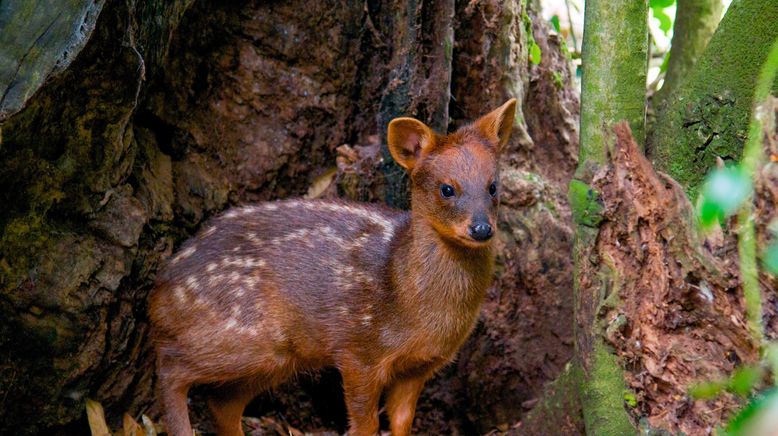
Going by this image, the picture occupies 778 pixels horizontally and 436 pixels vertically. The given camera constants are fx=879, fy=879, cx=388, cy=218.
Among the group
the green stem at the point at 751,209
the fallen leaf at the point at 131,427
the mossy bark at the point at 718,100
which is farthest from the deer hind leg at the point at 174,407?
the green stem at the point at 751,209

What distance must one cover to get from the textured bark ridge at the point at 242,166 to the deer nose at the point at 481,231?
3.97 feet

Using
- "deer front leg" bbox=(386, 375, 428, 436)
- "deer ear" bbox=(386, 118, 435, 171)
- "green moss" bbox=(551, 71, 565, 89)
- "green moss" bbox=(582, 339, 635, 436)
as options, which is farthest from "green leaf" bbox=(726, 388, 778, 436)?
"green moss" bbox=(551, 71, 565, 89)

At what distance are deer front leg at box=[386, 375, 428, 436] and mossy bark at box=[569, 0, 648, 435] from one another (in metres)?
1.17

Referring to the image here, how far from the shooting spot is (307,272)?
499 cm

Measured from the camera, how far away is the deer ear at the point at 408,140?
4.90 m

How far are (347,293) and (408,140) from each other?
0.94 m

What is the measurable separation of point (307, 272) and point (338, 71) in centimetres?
151

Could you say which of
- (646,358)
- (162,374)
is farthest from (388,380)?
(646,358)

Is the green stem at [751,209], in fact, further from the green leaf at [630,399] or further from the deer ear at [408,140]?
the deer ear at [408,140]

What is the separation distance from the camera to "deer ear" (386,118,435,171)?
4.90 metres

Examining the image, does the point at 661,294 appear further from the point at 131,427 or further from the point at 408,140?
the point at 131,427

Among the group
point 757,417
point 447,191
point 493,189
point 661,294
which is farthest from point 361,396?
point 757,417

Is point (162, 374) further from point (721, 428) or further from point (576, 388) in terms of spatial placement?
point (721, 428)

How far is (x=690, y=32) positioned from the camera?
5.88 metres
